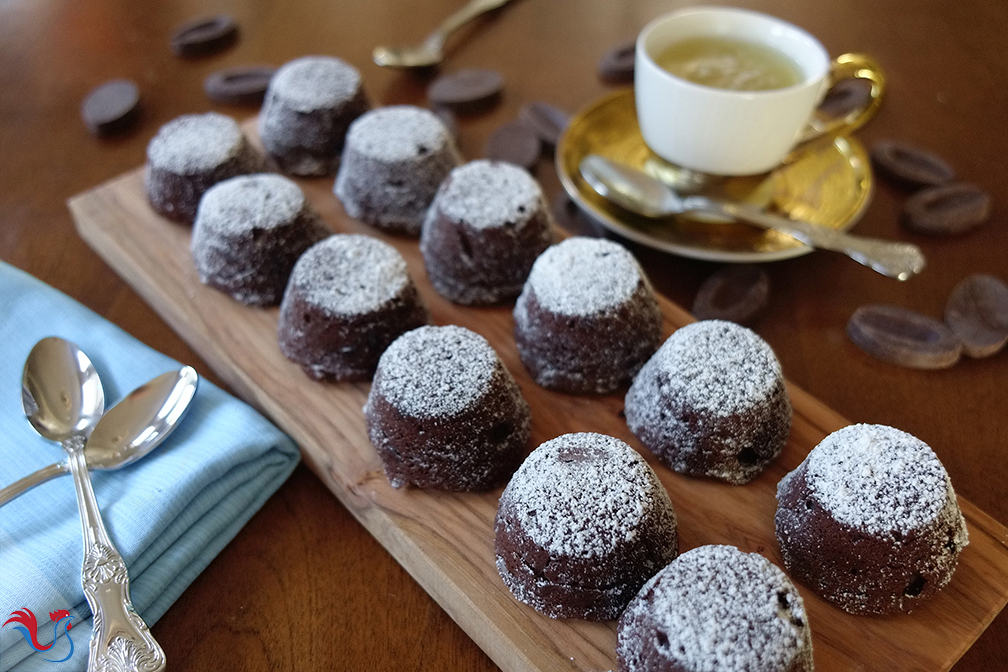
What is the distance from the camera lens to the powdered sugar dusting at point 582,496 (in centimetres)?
91

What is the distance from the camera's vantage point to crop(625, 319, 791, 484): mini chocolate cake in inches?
41.4

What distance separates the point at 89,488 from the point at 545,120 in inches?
44.4

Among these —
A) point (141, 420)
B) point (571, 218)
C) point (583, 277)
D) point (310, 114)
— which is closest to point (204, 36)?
point (310, 114)

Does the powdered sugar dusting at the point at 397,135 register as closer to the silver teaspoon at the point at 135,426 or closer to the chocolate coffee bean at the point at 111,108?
the silver teaspoon at the point at 135,426

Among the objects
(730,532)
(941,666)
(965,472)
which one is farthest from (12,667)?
(965,472)

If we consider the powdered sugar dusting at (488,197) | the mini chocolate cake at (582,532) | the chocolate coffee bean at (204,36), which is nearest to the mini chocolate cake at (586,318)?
the powdered sugar dusting at (488,197)

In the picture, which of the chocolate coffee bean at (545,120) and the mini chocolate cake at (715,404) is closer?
the mini chocolate cake at (715,404)

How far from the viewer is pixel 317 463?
115cm

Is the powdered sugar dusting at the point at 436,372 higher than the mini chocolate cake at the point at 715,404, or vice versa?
the powdered sugar dusting at the point at 436,372

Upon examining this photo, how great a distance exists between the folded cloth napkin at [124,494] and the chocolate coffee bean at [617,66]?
3.94ft

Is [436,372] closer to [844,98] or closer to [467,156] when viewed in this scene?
[467,156]

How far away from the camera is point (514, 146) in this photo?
1677 mm

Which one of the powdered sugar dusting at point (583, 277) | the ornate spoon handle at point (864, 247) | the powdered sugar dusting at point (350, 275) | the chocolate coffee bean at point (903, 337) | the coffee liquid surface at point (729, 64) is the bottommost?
the chocolate coffee bean at point (903, 337)

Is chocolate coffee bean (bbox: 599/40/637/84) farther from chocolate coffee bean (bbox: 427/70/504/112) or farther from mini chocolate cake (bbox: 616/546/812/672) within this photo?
mini chocolate cake (bbox: 616/546/812/672)
